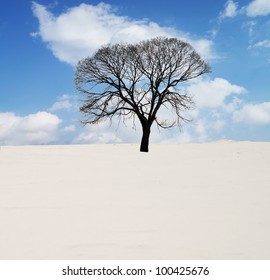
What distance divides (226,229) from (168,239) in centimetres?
92

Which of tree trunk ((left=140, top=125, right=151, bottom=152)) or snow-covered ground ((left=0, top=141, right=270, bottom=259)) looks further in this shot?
tree trunk ((left=140, top=125, right=151, bottom=152))

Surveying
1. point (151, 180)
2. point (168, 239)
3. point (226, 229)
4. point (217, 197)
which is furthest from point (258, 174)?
point (168, 239)

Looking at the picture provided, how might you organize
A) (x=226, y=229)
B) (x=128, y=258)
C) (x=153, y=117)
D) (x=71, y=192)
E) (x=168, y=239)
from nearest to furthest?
(x=128, y=258), (x=168, y=239), (x=226, y=229), (x=71, y=192), (x=153, y=117)

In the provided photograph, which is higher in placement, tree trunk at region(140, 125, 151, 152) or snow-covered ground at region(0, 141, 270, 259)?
tree trunk at region(140, 125, 151, 152)

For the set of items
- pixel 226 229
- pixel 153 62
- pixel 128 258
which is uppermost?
pixel 153 62

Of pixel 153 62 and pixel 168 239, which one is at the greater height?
pixel 153 62

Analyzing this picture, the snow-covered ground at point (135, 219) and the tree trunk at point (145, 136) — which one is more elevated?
the tree trunk at point (145, 136)

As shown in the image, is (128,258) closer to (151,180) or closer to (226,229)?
(226,229)

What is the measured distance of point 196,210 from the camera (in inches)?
227

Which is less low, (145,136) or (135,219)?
(145,136)

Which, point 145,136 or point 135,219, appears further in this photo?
point 145,136

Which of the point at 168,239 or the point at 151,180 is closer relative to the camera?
the point at 168,239

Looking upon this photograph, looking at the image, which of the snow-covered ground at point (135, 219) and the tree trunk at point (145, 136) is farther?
the tree trunk at point (145, 136)

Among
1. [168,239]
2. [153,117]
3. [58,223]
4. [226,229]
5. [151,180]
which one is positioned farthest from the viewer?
[153,117]
